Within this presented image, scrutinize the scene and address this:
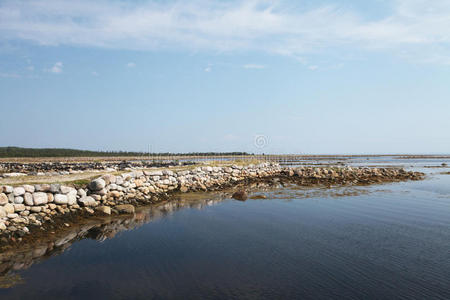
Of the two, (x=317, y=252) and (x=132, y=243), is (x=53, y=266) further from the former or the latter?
(x=317, y=252)

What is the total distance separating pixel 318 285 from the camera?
629cm

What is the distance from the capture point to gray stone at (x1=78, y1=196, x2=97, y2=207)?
38.7ft

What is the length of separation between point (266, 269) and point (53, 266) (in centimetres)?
514

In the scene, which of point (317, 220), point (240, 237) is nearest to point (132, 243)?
point (240, 237)

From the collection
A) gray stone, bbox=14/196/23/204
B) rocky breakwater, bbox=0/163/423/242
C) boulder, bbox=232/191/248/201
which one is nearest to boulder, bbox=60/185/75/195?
rocky breakwater, bbox=0/163/423/242

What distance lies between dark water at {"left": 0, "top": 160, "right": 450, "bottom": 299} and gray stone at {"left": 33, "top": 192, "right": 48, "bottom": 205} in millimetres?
1495

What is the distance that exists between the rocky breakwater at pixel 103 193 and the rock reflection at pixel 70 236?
0.52 meters

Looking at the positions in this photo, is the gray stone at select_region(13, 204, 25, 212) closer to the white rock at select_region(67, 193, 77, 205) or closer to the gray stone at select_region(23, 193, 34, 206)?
the gray stone at select_region(23, 193, 34, 206)

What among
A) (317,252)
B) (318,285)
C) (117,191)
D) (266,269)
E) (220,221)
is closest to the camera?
(318,285)

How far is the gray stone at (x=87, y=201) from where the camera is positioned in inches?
465

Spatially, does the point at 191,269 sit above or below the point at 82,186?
below

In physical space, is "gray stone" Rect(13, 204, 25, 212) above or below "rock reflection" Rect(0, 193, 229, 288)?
above

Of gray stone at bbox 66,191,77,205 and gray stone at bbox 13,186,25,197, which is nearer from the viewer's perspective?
gray stone at bbox 13,186,25,197

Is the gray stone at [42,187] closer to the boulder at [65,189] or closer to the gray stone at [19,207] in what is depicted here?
the boulder at [65,189]
